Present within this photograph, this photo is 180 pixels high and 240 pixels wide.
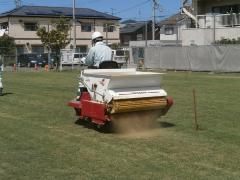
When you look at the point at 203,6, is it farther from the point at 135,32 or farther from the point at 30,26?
the point at 135,32

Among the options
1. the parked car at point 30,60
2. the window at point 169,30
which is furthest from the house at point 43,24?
the parked car at point 30,60

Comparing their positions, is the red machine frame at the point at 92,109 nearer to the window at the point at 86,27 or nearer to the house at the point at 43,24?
the house at the point at 43,24

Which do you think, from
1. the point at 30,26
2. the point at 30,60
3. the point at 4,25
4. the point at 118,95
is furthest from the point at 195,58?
the point at 4,25

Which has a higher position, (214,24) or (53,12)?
(53,12)

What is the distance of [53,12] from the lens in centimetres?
8375

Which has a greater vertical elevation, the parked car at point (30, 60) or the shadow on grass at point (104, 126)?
the parked car at point (30, 60)

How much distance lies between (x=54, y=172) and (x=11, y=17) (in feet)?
241

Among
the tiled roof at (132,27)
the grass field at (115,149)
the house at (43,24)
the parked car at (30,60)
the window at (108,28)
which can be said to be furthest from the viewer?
the tiled roof at (132,27)

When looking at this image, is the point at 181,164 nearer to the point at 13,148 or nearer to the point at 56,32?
the point at 13,148

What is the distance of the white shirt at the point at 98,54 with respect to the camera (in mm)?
11227

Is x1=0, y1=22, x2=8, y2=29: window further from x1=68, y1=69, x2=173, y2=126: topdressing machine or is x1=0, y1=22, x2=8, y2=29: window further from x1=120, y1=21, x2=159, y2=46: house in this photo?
x1=68, y1=69, x2=173, y2=126: topdressing machine

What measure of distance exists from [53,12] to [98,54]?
74016mm

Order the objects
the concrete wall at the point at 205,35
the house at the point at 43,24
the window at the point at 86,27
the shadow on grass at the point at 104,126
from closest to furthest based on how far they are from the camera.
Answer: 1. the shadow on grass at the point at 104,126
2. the concrete wall at the point at 205,35
3. the house at the point at 43,24
4. the window at the point at 86,27

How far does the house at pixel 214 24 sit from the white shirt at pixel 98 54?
34.8 metres
